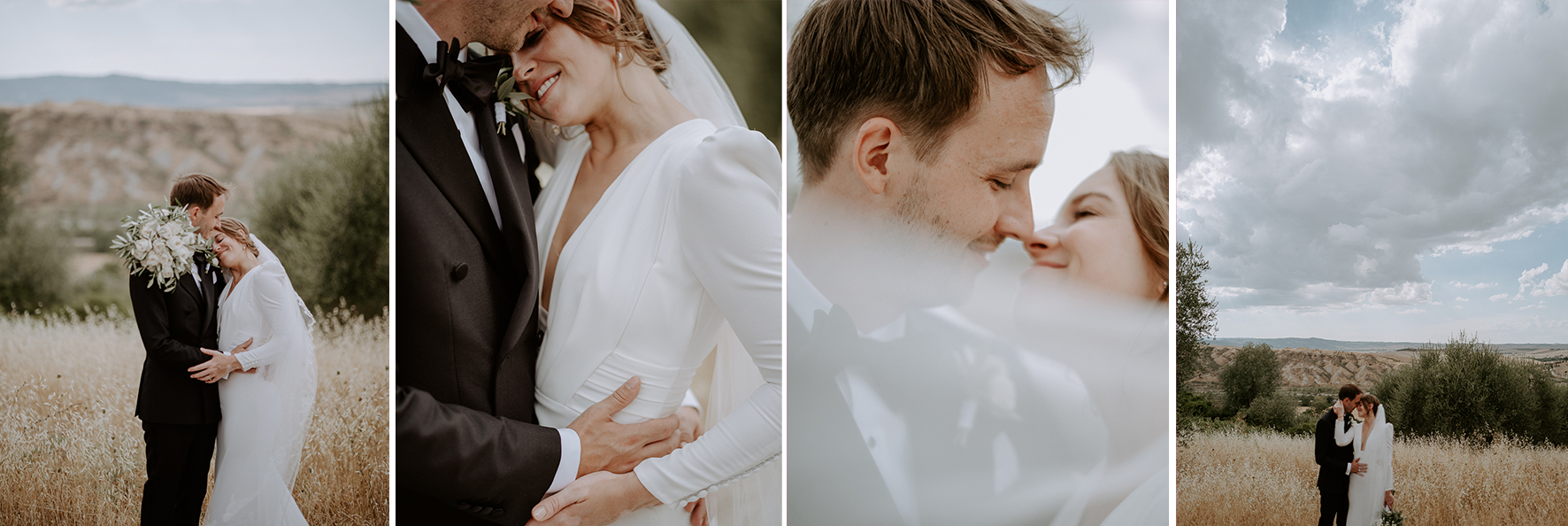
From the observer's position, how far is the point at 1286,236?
2.79 m

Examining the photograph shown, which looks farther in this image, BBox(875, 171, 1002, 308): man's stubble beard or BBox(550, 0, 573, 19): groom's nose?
BBox(875, 171, 1002, 308): man's stubble beard

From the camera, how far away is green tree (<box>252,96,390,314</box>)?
2.53 metres

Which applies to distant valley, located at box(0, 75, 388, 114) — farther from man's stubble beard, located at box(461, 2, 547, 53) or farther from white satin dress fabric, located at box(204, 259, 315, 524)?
white satin dress fabric, located at box(204, 259, 315, 524)

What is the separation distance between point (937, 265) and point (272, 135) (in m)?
2.37

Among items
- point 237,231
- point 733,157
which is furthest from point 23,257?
point 733,157

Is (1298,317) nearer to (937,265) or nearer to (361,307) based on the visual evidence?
(937,265)

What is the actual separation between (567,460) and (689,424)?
0.42 m

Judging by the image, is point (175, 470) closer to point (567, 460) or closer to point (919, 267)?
point (567, 460)

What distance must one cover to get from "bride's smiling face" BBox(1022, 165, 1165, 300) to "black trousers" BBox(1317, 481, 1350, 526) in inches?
38.6

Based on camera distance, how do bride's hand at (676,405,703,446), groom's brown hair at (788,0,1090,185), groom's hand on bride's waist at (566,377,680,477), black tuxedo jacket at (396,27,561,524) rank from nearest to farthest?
black tuxedo jacket at (396,27,561,524) → groom's hand on bride's waist at (566,377,680,477) → bride's hand at (676,405,703,446) → groom's brown hair at (788,0,1090,185)

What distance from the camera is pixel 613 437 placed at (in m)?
2.49

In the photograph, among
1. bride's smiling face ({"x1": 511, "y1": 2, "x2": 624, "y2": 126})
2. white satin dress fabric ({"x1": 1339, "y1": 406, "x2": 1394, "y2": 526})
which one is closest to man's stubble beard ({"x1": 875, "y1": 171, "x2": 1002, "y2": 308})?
bride's smiling face ({"x1": 511, "y1": 2, "x2": 624, "y2": 126})

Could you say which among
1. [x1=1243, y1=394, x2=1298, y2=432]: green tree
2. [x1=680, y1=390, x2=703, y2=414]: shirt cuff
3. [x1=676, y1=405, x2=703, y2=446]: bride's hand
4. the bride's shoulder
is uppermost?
the bride's shoulder

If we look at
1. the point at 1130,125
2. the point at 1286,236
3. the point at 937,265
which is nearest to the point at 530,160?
the point at 937,265
